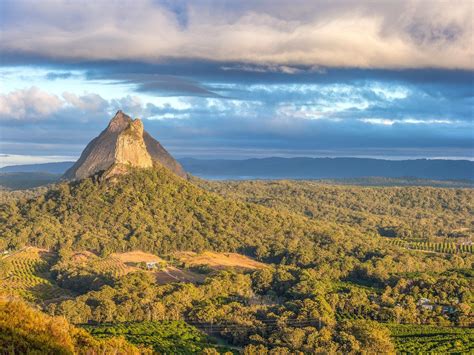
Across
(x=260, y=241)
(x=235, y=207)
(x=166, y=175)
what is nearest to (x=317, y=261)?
(x=260, y=241)

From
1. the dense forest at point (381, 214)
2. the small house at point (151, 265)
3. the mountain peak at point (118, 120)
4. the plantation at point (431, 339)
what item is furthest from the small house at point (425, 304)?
the mountain peak at point (118, 120)

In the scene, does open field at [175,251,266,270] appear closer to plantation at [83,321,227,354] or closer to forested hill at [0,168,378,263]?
forested hill at [0,168,378,263]

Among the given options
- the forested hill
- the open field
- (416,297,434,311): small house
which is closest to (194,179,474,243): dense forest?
the forested hill

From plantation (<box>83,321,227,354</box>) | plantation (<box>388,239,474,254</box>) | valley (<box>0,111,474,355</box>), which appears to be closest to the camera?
plantation (<box>83,321,227,354</box>)

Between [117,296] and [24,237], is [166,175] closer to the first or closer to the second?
[24,237]

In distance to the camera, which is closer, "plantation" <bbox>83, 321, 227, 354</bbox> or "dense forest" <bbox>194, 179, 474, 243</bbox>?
"plantation" <bbox>83, 321, 227, 354</bbox>

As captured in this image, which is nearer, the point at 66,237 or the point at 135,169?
the point at 66,237

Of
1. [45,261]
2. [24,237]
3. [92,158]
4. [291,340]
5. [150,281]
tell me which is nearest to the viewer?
[291,340]
